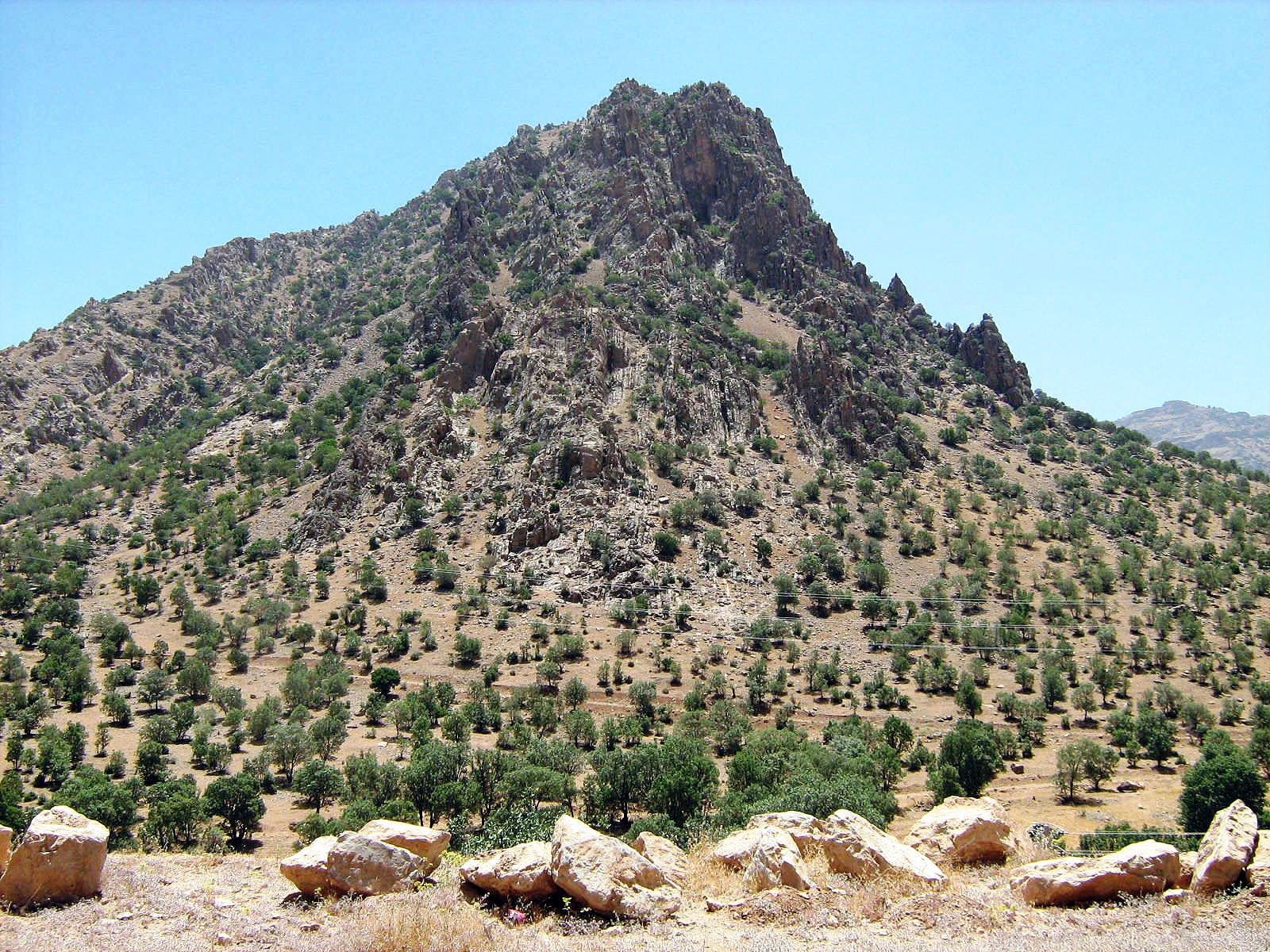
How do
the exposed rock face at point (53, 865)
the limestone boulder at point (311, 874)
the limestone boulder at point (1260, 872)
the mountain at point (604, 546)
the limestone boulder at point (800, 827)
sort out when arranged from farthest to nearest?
the mountain at point (604, 546) < the limestone boulder at point (800, 827) < the limestone boulder at point (311, 874) < the exposed rock face at point (53, 865) < the limestone boulder at point (1260, 872)

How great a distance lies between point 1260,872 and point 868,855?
6598mm

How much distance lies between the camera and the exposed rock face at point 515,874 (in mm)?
14195

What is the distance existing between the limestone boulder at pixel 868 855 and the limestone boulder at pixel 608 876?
331 centimetres

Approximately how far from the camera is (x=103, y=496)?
4063 inches

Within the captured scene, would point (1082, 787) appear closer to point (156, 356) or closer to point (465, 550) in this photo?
point (465, 550)

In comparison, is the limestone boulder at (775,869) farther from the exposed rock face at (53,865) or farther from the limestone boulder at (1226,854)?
the exposed rock face at (53,865)

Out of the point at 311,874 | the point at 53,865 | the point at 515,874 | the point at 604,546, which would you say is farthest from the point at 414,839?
the point at 604,546

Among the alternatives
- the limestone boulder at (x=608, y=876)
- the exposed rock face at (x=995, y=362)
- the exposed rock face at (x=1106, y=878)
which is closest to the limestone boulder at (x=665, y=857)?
the limestone boulder at (x=608, y=876)

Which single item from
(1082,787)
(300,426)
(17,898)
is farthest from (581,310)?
(17,898)

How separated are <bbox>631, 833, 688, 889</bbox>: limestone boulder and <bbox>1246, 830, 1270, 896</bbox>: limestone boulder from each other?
991cm

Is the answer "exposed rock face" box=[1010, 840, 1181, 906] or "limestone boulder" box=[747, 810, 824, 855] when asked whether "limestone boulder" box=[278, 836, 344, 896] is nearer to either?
"limestone boulder" box=[747, 810, 824, 855]

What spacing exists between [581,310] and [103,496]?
219 feet

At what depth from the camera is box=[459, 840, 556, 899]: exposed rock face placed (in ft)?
46.6

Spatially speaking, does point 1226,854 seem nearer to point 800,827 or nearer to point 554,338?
point 800,827
